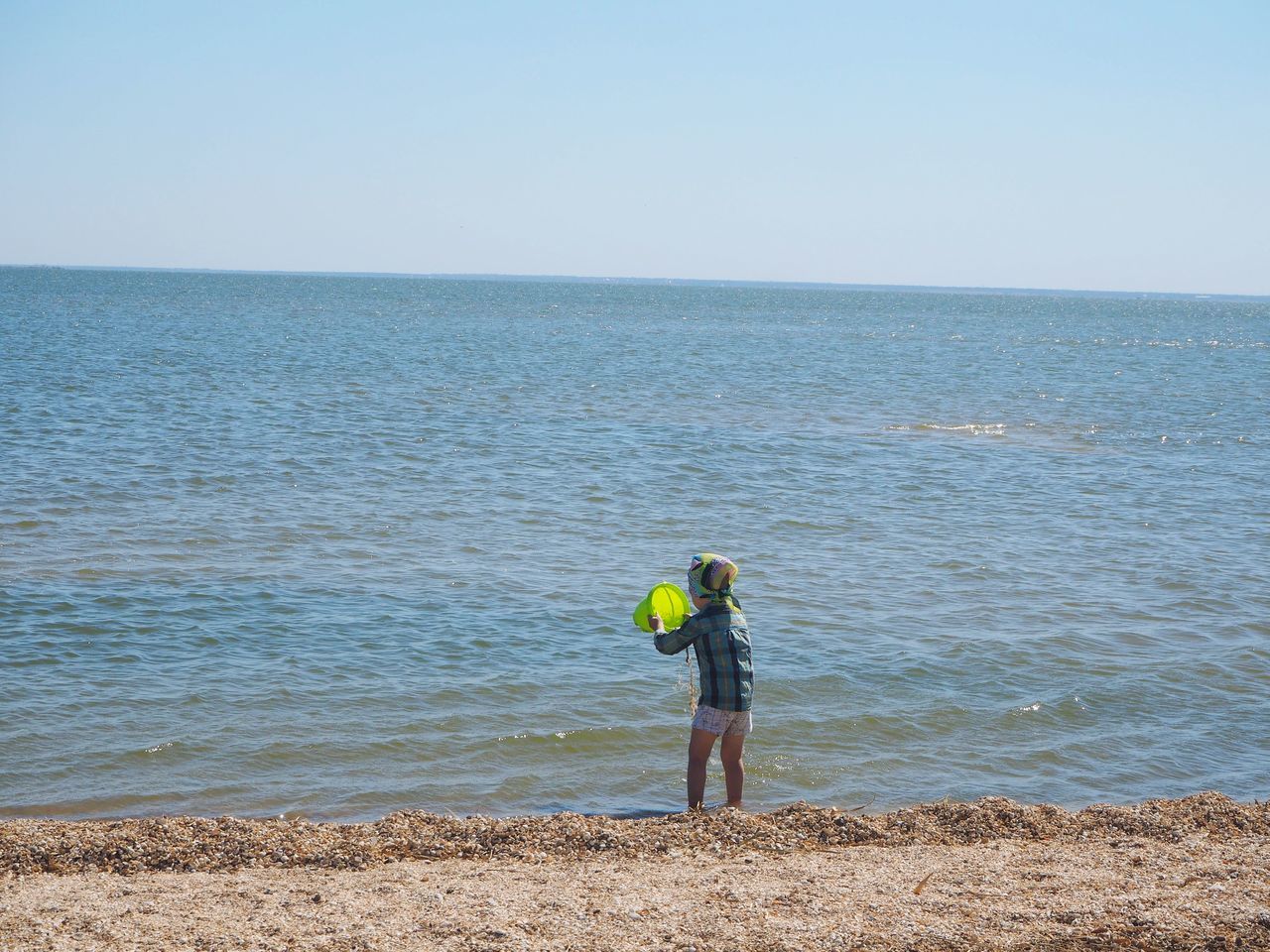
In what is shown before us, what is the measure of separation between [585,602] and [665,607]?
5.11m

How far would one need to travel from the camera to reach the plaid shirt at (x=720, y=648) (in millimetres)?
7188

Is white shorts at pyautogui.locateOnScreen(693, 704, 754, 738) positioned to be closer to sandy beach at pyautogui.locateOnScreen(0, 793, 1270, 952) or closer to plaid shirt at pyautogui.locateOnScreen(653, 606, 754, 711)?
plaid shirt at pyautogui.locateOnScreen(653, 606, 754, 711)

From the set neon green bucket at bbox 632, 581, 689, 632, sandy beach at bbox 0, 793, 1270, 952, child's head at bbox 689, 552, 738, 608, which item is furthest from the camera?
neon green bucket at bbox 632, 581, 689, 632

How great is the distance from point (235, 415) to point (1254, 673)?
20764mm

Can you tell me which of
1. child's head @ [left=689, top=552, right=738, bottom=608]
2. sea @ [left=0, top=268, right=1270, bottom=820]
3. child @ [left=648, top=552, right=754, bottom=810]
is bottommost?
sea @ [left=0, top=268, right=1270, bottom=820]

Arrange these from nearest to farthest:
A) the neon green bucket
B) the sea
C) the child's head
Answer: the child's head
the neon green bucket
the sea

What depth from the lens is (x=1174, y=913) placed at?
17.6 feet

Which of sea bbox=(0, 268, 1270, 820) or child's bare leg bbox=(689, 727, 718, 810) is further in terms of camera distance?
sea bbox=(0, 268, 1270, 820)

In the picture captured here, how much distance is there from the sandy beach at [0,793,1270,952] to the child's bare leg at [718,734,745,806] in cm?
55

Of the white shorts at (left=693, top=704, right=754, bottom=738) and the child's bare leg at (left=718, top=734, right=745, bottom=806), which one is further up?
the white shorts at (left=693, top=704, right=754, bottom=738)

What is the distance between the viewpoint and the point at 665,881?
5.83 metres

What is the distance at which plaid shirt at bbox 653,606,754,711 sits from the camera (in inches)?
283

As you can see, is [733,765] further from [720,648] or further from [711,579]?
[711,579]

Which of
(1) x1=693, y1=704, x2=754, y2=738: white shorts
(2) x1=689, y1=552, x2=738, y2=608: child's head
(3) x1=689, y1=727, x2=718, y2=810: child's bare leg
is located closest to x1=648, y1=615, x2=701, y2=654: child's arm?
(2) x1=689, y1=552, x2=738, y2=608: child's head
